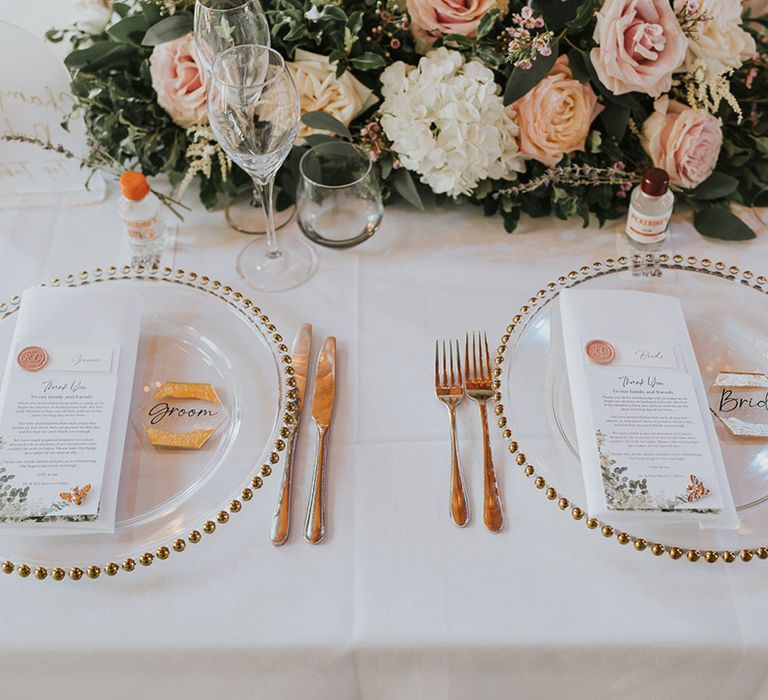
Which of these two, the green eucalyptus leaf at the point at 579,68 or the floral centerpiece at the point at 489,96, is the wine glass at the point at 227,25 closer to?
the floral centerpiece at the point at 489,96

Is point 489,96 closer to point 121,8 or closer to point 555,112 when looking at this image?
point 555,112

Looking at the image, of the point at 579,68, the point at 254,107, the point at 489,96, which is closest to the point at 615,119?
the point at 579,68

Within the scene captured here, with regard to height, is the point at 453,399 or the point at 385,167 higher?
the point at 385,167

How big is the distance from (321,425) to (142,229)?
424 mm

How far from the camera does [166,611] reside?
0.81 meters

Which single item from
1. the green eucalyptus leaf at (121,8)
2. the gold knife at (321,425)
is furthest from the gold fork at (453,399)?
the green eucalyptus leaf at (121,8)

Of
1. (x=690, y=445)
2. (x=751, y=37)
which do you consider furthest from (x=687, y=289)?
(x=751, y=37)

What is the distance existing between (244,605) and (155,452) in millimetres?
217

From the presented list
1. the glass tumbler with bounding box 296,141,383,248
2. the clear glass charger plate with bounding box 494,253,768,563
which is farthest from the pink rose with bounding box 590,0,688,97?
the glass tumbler with bounding box 296,141,383,248

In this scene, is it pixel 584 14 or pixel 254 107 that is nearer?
pixel 254 107

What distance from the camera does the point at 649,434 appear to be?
34.0 inches

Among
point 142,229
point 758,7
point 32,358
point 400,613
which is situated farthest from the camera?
point 758,7

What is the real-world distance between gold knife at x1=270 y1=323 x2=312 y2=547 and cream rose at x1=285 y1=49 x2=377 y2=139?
1.07ft

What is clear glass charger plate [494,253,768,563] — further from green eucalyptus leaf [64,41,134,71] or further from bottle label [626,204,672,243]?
green eucalyptus leaf [64,41,134,71]
